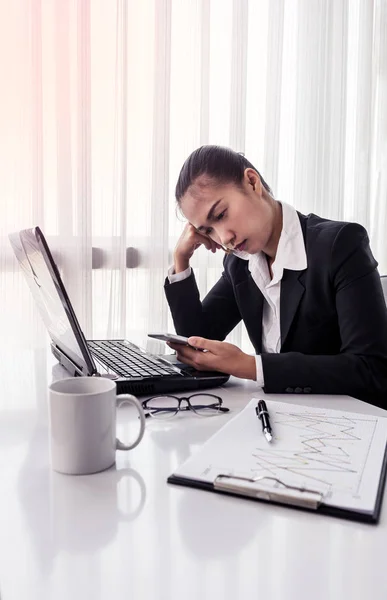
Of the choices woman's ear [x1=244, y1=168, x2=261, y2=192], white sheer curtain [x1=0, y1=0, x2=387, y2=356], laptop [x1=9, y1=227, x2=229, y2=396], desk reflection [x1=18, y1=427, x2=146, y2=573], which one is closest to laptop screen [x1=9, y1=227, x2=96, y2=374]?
laptop [x1=9, y1=227, x2=229, y2=396]

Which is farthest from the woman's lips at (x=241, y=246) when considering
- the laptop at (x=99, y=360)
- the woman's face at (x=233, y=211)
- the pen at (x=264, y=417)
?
the pen at (x=264, y=417)

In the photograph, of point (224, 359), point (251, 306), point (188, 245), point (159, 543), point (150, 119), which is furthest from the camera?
point (150, 119)

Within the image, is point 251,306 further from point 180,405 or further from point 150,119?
point 150,119

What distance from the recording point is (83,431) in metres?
0.59

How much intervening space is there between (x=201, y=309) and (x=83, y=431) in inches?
38.8

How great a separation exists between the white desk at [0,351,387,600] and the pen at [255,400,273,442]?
0.12m

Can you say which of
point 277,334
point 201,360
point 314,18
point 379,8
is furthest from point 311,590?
point 379,8

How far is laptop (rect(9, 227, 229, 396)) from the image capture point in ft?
2.69

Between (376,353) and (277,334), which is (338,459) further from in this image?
(277,334)

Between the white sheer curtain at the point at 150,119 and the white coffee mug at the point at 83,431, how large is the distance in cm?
155

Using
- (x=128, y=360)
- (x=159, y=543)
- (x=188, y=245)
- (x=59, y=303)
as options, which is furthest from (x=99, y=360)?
(x=159, y=543)

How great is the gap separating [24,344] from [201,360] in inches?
47.1

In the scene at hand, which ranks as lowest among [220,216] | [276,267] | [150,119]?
[276,267]

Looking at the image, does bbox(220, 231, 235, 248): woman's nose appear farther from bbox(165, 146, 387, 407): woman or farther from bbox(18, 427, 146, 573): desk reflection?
bbox(18, 427, 146, 573): desk reflection
